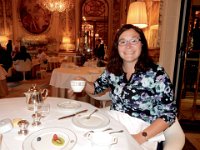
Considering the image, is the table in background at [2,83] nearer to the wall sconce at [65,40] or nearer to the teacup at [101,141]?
the teacup at [101,141]

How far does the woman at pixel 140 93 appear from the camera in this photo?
1.32 metres

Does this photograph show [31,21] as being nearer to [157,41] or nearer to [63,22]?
[63,22]

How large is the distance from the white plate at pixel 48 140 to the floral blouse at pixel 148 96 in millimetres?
593

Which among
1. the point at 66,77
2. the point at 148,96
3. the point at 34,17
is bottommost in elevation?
the point at 66,77

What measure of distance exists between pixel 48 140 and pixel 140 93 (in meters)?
0.76

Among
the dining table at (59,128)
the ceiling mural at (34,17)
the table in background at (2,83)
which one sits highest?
the ceiling mural at (34,17)

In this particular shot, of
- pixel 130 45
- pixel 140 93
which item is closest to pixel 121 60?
pixel 130 45

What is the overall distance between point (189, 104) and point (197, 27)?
1.61 metres

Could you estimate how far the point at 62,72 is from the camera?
11.0 ft

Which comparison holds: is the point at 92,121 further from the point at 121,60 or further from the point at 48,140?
the point at 121,60

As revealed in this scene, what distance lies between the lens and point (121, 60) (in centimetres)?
169

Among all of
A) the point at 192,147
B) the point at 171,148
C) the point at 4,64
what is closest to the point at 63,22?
the point at 4,64

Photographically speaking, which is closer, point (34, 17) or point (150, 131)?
point (150, 131)

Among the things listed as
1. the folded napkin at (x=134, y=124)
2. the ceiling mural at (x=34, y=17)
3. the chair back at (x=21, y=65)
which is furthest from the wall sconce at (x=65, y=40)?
the folded napkin at (x=134, y=124)
